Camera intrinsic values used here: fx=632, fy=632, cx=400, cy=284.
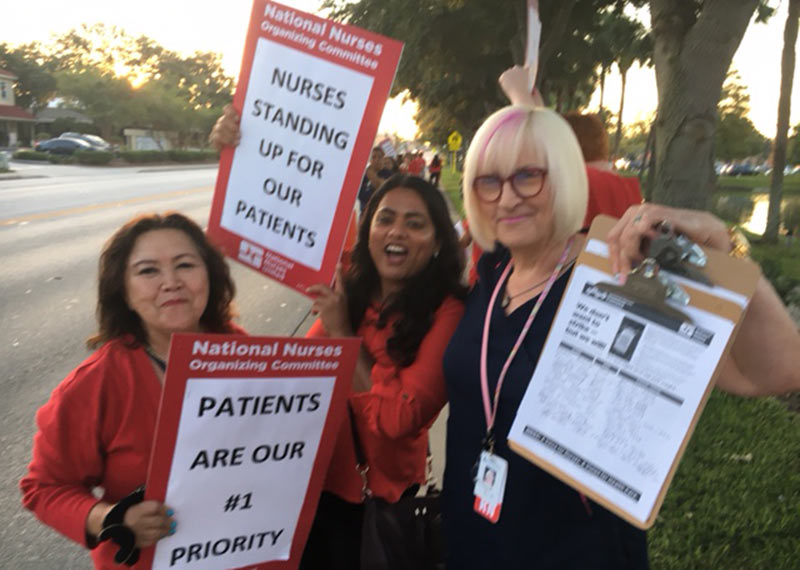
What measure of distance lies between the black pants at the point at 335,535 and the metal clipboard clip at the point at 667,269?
1.26 metres

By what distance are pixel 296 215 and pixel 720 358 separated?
130 cm

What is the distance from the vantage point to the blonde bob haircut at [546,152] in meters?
1.57

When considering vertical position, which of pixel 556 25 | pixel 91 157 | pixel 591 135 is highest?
pixel 556 25

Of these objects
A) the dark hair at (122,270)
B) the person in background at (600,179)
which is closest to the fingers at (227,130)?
the dark hair at (122,270)

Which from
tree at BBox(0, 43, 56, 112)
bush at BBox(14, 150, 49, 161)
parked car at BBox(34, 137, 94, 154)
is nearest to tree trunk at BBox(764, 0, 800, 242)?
bush at BBox(14, 150, 49, 161)

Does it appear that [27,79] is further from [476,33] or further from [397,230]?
[397,230]

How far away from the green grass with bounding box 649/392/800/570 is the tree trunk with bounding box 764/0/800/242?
9.53m

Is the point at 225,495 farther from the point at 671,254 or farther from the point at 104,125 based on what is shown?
the point at 104,125

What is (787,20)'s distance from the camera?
11.2 m

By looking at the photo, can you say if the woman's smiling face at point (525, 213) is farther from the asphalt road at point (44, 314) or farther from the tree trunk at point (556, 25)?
the tree trunk at point (556, 25)

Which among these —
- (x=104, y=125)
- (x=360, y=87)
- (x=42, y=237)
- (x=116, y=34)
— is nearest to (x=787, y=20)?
(x=360, y=87)

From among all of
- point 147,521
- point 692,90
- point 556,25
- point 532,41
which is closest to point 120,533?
point 147,521

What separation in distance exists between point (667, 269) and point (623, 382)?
217 mm

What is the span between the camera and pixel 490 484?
5.16 ft
